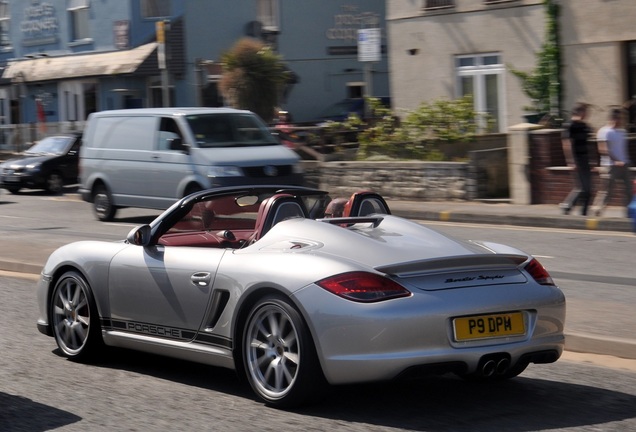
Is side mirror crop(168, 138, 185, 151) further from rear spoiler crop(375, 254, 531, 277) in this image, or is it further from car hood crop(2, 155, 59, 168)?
rear spoiler crop(375, 254, 531, 277)

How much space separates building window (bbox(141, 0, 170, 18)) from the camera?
121 feet

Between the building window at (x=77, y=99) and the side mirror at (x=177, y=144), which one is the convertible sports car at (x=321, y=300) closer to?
the side mirror at (x=177, y=144)

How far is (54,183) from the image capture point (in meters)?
27.3

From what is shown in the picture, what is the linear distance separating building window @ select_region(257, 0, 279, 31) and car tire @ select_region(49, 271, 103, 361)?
1242 inches

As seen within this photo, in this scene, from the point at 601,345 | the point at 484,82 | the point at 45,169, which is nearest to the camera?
the point at 601,345

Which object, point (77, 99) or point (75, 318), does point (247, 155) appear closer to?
point (75, 318)

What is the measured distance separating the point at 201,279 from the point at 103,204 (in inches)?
539

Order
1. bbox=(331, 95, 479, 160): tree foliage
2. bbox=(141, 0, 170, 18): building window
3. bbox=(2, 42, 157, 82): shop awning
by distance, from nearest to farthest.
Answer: bbox=(331, 95, 479, 160): tree foliage
bbox=(2, 42, 157, 82): shop awning
bbox=(141, 0, 170, 18): building window

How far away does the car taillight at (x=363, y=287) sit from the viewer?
19.0 ft

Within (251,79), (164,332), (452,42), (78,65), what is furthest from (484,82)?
(164,332)

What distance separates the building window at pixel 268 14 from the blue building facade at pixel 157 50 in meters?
0.03

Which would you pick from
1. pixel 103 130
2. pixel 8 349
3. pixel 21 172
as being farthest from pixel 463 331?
pixel 21 172

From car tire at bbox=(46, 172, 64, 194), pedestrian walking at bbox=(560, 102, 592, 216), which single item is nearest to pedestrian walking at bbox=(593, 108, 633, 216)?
pedestrian walking at bbox=(560, 102, 592, 216)

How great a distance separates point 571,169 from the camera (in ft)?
63.3
